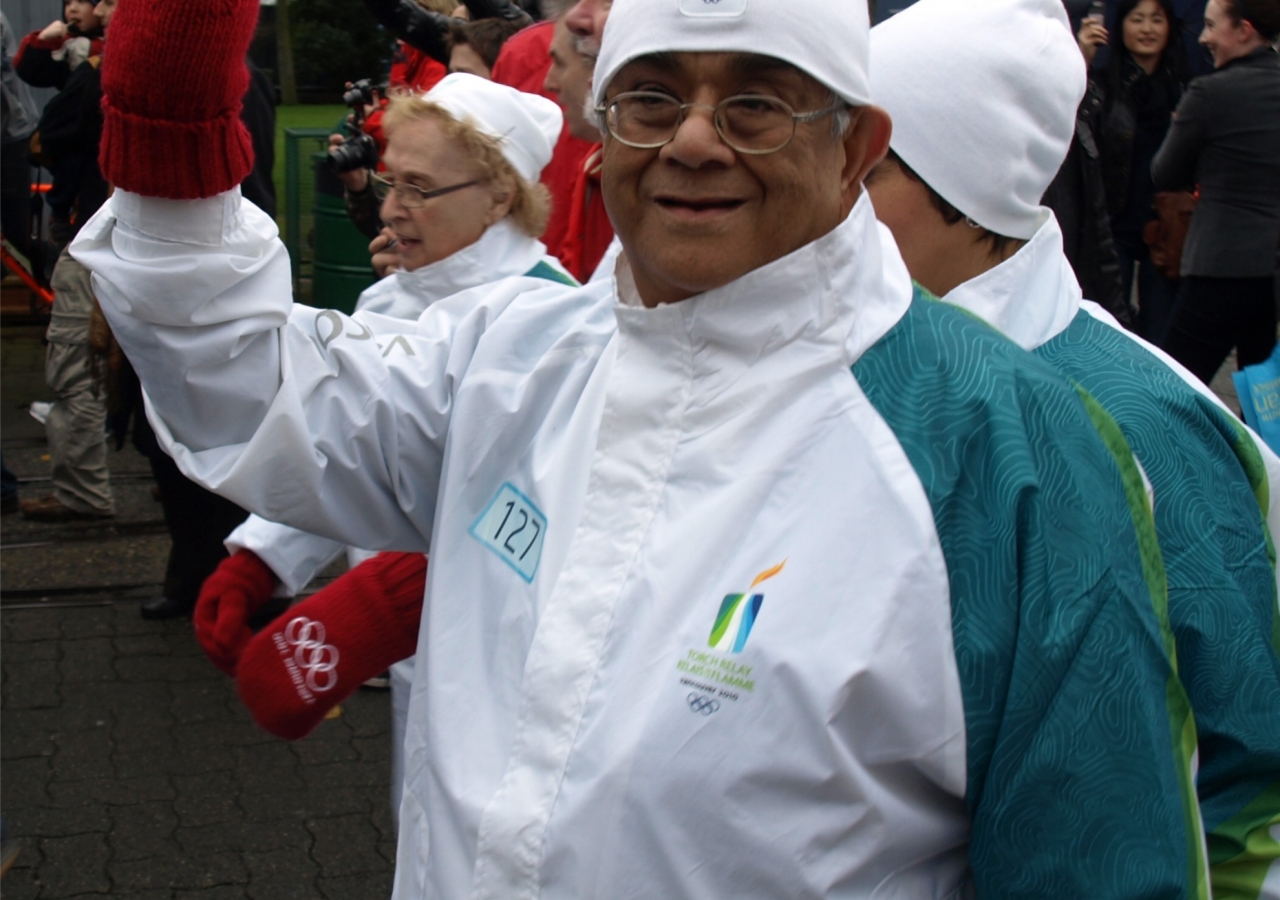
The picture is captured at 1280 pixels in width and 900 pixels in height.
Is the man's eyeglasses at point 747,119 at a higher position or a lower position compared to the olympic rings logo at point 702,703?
higher

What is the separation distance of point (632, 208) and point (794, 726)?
58 cm

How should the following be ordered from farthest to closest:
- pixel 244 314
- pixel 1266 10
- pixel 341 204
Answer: pixel 341 204, pixel 1266 10, pixel 244 314

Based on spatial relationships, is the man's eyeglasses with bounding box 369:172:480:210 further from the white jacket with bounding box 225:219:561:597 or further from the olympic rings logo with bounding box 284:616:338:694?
the olympic rings logo with bounding box 284:616:338:694

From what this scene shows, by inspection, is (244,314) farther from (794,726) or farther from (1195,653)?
(1195,653)

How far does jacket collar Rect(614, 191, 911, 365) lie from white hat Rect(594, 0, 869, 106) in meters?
0.16

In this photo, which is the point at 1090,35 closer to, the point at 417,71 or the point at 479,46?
the point at 479,46

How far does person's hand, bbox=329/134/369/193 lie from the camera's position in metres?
4.33

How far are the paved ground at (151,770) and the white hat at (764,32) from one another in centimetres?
273

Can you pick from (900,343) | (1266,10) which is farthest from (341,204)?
(900,343)

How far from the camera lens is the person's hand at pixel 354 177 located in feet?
14.2

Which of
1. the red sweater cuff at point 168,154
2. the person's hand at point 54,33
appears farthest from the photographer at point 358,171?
the person's hand at point 54,33

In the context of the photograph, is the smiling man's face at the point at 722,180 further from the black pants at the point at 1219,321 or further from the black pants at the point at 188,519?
the black pants at the point at 1219,321

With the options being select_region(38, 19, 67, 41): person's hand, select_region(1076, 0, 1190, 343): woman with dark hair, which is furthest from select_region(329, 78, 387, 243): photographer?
select_region(38, 19, 67, 41): person's hand

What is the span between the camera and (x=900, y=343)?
152cm
